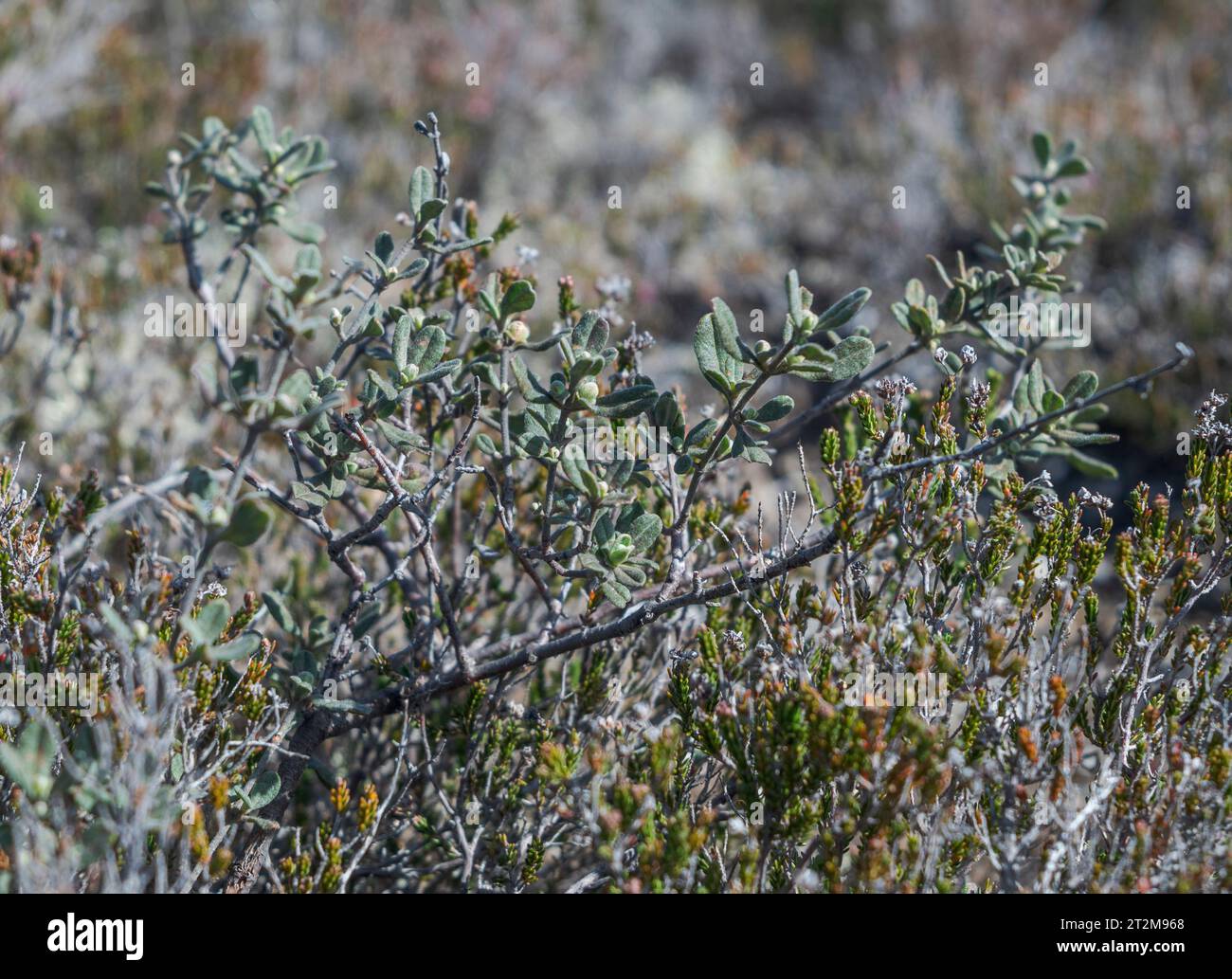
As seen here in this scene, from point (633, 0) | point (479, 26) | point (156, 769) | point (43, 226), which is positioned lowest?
point (156, 769)

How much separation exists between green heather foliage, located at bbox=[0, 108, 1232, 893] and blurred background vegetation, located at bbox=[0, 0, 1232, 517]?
1.94 m

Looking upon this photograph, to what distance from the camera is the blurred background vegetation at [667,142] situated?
5.24 meters

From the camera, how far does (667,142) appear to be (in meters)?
8.09

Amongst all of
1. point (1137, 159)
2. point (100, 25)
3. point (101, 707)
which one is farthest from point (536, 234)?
point (101, 707)

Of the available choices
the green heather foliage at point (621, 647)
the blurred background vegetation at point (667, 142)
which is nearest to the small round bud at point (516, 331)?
the green heather foliage at point (621, 647)

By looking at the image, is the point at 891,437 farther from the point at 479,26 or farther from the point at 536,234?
the point at 479,26

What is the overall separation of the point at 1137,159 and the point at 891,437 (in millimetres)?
5339

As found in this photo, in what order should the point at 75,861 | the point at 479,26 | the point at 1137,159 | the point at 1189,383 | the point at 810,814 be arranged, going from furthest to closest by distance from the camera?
the point at 479,26, the point at 1137,159, the point at 1189,383, the point at 810,814, the point at 75,861

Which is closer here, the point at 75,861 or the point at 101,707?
the point at 75,861

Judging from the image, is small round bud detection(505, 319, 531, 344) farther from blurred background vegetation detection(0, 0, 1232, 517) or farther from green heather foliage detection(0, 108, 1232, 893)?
blurred background vegetation detection(0, 0, 1232, 517)

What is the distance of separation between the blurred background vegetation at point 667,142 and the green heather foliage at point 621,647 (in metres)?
1.94

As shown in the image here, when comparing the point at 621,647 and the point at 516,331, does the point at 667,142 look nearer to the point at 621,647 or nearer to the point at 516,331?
the point at 621,647

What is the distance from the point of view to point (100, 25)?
695 cm

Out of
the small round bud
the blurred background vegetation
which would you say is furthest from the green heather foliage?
the blurred background vegetation
